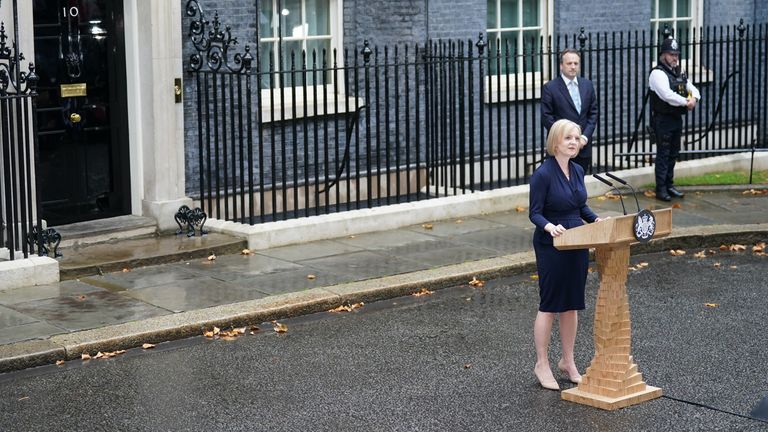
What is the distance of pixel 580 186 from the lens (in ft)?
27.1

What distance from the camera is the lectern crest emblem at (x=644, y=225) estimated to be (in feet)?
25.1

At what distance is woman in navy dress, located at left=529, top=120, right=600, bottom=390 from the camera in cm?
810

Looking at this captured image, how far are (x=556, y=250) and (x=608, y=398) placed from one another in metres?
0.94

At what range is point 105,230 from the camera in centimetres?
1229

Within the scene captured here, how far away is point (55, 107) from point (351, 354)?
184 inches

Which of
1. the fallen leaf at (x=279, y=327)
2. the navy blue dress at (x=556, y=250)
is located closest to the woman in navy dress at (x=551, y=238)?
the navy blue dress at (x=556, y=250)

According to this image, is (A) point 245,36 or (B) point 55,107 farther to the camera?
(A) point 245,36

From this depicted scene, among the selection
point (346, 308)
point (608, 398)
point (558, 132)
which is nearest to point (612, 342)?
point (608, 398)

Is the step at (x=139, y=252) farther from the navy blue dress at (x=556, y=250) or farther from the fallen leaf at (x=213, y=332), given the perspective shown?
the navy blue dress at (x=556, y=250)

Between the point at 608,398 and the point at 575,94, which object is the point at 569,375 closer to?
the point at 608,398

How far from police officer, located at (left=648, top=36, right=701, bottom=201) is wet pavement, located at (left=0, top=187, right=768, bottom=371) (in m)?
0.69

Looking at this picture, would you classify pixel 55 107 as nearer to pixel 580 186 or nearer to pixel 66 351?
pixel 66 351

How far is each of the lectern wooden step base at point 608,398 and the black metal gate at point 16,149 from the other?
4.98 m

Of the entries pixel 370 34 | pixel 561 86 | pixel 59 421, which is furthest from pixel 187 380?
pixel 370 34
